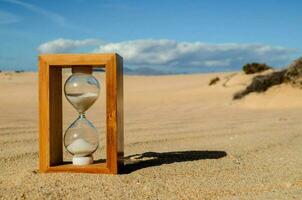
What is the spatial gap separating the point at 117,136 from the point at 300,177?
4.45 ft

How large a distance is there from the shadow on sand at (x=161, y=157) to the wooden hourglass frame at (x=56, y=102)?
208 millimetres

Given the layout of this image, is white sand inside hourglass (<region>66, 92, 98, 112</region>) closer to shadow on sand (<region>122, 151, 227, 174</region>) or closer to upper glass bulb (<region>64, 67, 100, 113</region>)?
Answer: upper glass bulb (<region>64, 67, 100, 113</region>)

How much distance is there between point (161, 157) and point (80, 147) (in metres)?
0.90

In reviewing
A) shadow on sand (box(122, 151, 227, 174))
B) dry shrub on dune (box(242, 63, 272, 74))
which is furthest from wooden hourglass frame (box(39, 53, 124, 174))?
dry shrub on dune (box(242, 63, 272, 74))

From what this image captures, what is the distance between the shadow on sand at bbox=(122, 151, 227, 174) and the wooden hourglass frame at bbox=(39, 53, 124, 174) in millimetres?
208

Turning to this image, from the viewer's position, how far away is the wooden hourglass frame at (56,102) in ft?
12.2

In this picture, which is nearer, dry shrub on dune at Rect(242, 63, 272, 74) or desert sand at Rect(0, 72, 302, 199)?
desert sand at Rect(0, 72, 302, 199)

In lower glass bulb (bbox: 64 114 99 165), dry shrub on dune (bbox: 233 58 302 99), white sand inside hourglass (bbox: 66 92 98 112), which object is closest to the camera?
white sand inside hourglass (bbox: 66 92 98 112)

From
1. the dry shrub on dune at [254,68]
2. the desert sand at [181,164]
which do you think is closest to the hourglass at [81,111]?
the desert sand at [181,164]

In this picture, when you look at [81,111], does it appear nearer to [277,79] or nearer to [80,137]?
[80,137]

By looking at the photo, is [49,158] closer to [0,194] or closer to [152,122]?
[0,194]

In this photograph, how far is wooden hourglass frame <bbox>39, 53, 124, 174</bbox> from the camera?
3.72 metres

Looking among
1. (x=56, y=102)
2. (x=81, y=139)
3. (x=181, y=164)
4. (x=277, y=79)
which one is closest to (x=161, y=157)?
(x=181, y=164)

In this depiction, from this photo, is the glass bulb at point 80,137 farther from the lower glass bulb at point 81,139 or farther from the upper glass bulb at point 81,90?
the upper glass bulb at point 81,90
